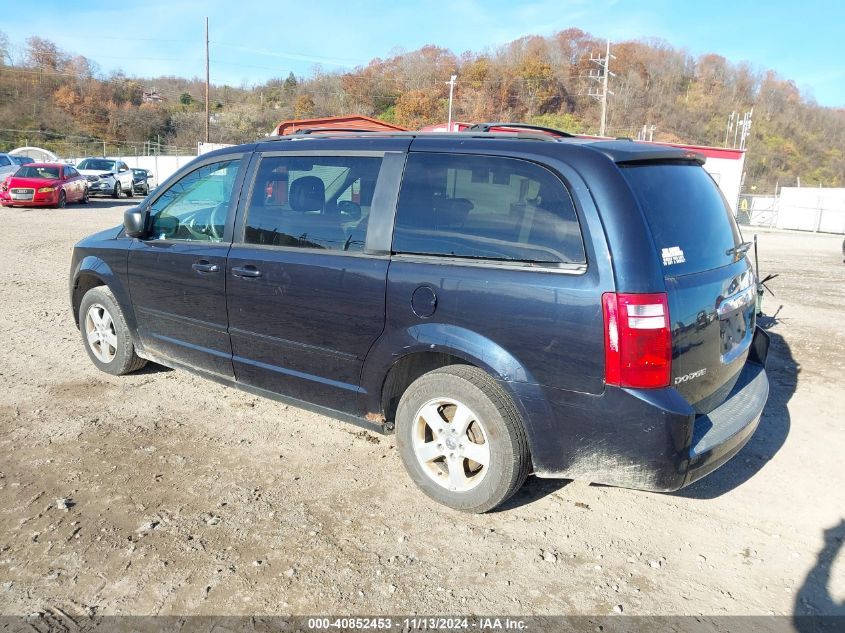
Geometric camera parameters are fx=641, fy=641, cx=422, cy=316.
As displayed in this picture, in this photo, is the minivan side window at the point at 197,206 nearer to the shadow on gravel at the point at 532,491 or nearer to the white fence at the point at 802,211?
the shadow on gravel at the point at 532,491

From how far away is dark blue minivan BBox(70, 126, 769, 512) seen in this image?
2777 millimetres

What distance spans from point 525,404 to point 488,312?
0.46 metres

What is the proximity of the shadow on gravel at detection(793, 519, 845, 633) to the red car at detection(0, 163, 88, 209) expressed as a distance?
2230 centimetres

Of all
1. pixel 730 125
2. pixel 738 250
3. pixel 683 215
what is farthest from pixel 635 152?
pixel 730 125

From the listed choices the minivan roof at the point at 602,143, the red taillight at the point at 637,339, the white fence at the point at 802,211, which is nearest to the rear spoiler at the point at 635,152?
the minivan roof at the point at 602,143

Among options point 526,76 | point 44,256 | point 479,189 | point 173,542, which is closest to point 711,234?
point 479,189

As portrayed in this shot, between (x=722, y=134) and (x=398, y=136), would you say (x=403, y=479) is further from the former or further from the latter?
(x=722, y=134)

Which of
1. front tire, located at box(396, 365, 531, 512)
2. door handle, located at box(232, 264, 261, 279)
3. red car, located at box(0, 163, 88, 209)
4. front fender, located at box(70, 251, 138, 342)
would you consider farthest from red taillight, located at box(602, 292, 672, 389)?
red car, located at box(0, 163, 88, 209)

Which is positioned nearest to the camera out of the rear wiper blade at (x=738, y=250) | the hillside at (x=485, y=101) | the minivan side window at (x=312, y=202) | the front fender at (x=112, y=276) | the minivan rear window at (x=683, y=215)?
the minivan rear window at (x=683, y=215)

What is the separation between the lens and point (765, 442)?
4.25m

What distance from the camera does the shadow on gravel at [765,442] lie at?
3656 mm

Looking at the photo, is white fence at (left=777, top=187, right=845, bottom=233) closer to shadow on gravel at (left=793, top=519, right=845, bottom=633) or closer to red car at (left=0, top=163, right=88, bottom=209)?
red car at (left=0, top=163, right=88, bottom=209)

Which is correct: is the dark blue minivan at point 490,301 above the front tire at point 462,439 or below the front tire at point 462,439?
above

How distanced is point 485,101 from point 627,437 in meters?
77.0
